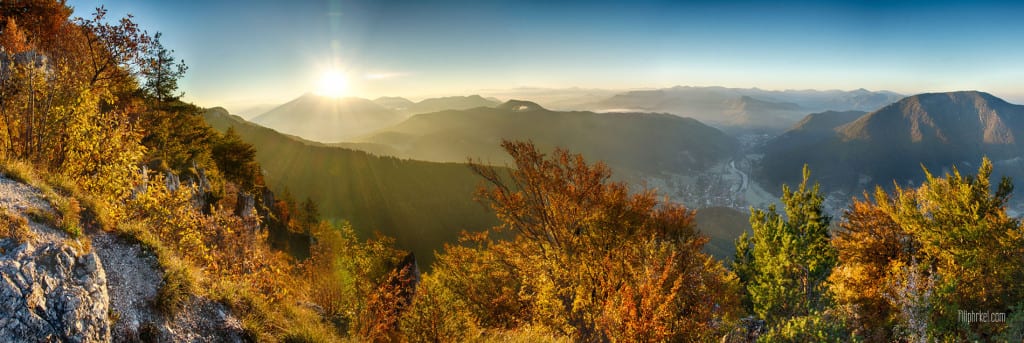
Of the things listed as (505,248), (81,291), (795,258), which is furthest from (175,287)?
(795,258)

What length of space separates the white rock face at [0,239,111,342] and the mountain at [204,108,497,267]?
11414cm

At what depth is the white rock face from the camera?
638 centimetres

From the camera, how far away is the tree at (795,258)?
28969mm

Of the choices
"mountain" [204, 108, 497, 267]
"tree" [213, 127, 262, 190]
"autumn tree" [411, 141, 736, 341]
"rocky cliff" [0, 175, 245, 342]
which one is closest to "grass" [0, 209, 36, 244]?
"rocky cliff" [0, 175, 245, 342]

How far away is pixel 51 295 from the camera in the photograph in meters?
6.94

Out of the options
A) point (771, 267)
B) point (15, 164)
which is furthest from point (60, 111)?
point (771, 267)

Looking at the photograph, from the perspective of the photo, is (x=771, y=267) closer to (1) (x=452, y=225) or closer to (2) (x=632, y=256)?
(2) (x=632, y=256)

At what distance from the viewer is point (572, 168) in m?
19.0

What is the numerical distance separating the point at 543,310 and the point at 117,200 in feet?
53.4

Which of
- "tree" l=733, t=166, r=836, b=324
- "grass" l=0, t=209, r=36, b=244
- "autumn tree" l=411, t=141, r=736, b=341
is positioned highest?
"grass" l=0, t=209, r=36, b=244

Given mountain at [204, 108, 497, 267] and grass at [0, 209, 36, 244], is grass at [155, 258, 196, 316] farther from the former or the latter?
mountain at [204, 108, 497, 267]

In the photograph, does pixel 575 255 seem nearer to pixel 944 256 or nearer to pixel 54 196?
pixel 54 196

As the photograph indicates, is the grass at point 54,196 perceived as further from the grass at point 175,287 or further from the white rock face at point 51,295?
the grass at point 175,287

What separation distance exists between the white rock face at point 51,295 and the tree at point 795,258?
113ft
